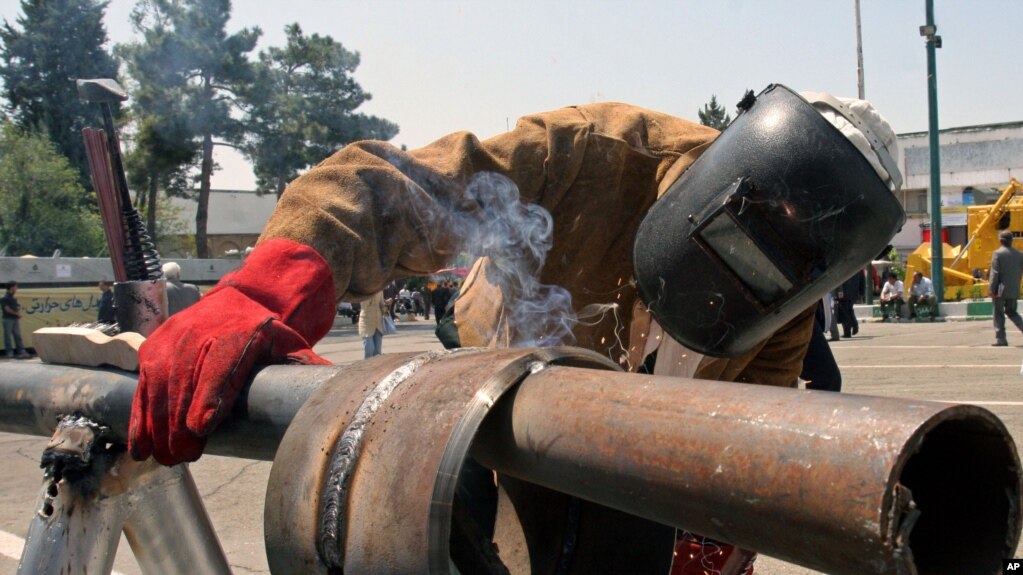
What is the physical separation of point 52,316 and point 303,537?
62.7 feet

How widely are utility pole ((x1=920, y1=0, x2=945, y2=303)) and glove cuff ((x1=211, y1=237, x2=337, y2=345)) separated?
16091 mm

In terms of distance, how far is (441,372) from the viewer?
34.7 inches

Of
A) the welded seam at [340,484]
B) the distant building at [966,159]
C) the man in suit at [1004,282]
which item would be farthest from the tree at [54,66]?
the welded seam at [340,484]

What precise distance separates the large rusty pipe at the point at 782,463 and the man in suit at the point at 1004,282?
460 inches

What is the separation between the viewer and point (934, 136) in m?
16.0

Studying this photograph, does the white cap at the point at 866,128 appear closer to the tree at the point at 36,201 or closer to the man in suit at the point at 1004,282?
A: the man in suit at the point at 1004,282

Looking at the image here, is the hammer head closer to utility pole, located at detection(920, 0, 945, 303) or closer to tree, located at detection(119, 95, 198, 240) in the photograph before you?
utility pole, located at detection(920, 0, 945, 303)

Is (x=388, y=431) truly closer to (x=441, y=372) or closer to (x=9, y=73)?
(x=441, y=372)

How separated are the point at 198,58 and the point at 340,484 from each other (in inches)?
1096

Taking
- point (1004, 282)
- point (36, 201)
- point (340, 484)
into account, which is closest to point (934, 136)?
point (1004, 282)

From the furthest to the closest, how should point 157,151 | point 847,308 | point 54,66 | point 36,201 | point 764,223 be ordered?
point 54,66
point 36,201
point 157,151
point 847,308
point 764,223

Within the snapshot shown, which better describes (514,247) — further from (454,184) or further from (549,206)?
(454,184)

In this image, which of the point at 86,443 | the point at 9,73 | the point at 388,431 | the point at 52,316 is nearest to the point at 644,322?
the point at 86,443

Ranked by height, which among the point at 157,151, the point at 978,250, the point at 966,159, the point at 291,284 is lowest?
the point at 978,250
